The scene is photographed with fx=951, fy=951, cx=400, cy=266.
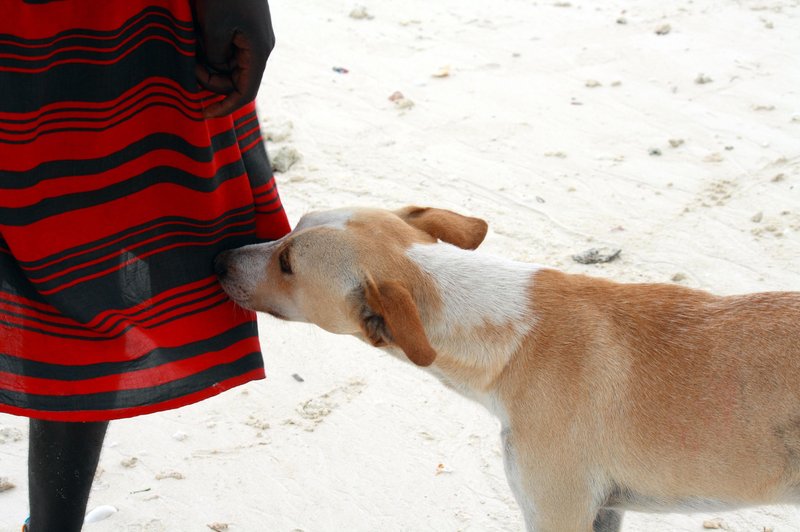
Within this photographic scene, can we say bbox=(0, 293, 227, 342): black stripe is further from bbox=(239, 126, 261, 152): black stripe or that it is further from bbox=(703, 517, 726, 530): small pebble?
bbox=(703, 517, 726, 530): small pebble

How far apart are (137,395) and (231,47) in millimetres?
1102

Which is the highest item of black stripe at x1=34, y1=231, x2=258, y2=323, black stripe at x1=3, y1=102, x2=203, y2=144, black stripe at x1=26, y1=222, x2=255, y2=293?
black stripe at x1=3, y1=102, x2=203, y2=144

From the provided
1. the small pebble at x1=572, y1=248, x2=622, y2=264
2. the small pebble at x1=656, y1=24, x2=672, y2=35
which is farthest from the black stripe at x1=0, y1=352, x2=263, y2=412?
the small pebble at x1=656, y1=24, x2=672, y2=35

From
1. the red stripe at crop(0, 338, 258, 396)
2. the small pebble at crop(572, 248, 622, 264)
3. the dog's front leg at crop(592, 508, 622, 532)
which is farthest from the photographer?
the small pebble at crop(572, 248, 622, 264)

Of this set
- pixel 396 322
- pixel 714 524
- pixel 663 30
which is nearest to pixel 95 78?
pixel 396 322

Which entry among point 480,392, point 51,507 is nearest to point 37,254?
point 51,507

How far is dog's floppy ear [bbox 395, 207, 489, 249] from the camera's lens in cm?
356

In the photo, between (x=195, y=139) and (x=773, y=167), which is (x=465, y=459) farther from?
(x=773, y=167)

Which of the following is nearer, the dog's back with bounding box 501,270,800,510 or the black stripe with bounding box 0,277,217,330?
the black stripe with bounding box 0,277,217,330

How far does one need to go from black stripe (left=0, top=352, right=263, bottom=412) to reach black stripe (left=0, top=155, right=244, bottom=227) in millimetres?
536

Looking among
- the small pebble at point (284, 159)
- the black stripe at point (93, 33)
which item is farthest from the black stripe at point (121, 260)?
the small pebble at point (284, 159)

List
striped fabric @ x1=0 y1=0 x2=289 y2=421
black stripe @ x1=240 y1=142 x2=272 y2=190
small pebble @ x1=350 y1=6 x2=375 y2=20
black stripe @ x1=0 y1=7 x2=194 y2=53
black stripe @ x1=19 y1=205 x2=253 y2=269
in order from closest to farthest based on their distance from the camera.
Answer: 1. black stripe @ x1=0 y1=7 x2=194 y2=53
2. striped fabric @ x1=0 y1=0 x2=289 y2=421
3. black stripe @ x1=19 y1=205 x2=253 y2=269
4. black stripe @ x1=240 y1=142 x2=272 y2=190
5. small pebble @ x1=350 y1=6 x2=375 y2=20

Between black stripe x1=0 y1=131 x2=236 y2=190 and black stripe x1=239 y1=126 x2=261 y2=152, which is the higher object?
black stripe x1=0 y1=131 x2=236 y2=190

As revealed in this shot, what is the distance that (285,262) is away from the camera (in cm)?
329
